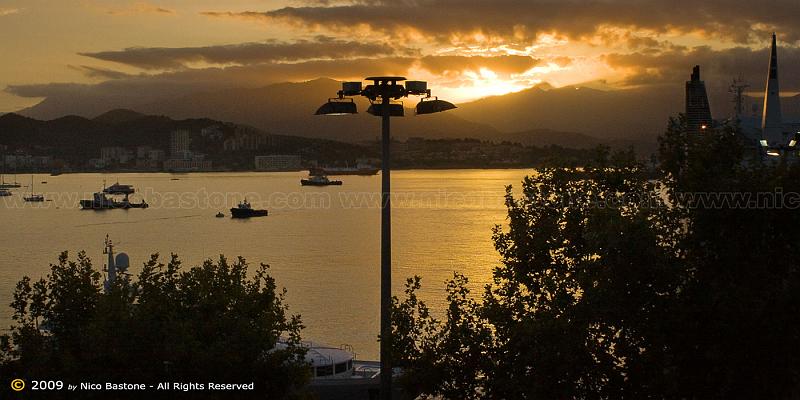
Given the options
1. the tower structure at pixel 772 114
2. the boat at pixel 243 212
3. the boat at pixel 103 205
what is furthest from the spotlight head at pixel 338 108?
the boat at pixel 103 205

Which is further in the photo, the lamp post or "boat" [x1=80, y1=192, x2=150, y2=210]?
"boat" [x1=80, y1=192, x2=150, y2=210]

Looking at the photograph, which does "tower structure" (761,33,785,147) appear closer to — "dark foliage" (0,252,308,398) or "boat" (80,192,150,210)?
"dark foliage" (0,252,308,398)

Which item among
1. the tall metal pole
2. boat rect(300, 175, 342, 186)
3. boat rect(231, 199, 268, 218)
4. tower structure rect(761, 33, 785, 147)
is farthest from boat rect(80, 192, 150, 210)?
the tall metal pole

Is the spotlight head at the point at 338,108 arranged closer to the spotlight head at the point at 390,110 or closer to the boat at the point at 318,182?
the spotlight head at the point at 390,110

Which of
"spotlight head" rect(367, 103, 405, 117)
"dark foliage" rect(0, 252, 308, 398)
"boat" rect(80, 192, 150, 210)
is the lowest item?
"boat" rect(80, 192, 150, 210)

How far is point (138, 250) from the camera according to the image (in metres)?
Answer: 62.5

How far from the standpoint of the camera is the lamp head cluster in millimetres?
11039

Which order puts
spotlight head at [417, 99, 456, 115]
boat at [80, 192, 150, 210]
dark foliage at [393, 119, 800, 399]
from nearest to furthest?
dark foliage at [393, 119, 800, 399], spotlight head at [417, 99, 456, 115], boat at [80, 192, 150, 210]

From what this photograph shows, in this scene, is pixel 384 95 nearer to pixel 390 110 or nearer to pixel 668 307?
pixel 390 110

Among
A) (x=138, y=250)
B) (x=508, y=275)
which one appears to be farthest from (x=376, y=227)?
(x=508, y=275)

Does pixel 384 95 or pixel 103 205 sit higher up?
pixel 384 95

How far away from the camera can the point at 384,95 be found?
11.0 meters

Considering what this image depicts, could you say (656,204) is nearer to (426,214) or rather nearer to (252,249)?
(252,249)

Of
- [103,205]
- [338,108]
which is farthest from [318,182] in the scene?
[338,108]
